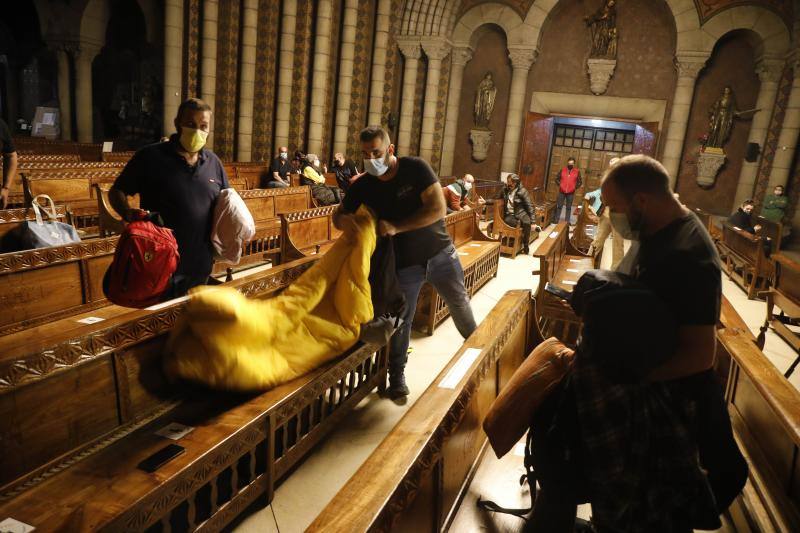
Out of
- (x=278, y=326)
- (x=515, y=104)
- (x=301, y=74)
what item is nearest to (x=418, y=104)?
(x=515, y=104)

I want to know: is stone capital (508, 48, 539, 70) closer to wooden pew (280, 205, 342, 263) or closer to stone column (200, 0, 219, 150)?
stone column (200, 0, 219, 150)

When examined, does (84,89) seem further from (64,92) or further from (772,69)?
(772,69)

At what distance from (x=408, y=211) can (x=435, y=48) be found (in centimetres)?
1345

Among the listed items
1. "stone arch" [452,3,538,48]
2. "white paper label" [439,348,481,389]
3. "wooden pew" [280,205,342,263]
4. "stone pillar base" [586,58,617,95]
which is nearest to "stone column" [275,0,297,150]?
"stone arch" [452,3,538,48]

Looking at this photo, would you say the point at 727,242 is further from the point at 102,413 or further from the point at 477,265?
the point at 102,413

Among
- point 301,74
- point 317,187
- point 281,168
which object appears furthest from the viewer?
Result: point 301,74

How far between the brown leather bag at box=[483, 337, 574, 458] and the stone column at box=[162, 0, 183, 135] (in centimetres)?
1110

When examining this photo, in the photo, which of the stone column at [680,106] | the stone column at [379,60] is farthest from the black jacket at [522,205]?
the stone column at [680,106]

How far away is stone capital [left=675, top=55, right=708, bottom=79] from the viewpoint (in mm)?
13430

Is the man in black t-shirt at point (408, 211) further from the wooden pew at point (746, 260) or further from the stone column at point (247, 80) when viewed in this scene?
the stone column at point (247, 80)

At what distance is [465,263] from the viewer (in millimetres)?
5875

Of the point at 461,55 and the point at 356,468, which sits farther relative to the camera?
the point at 461,55

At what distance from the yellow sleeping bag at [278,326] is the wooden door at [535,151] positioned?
43.6 feet

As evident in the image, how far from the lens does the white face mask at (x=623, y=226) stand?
1.61 metres
